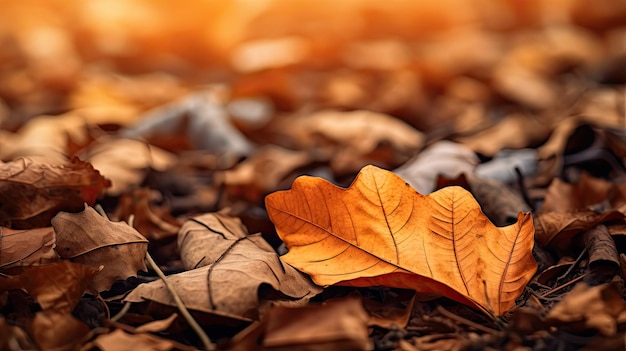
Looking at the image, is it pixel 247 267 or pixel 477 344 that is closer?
pixel 477 344

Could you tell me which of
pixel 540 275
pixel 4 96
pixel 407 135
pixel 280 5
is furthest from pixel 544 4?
pixel 540 275

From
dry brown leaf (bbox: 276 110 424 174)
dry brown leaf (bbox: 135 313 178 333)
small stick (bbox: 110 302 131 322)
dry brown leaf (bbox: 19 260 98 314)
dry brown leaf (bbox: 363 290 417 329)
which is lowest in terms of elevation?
dry brown leaf (bbox: 276 110 424 174)

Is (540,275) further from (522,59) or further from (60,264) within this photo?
(522,59)

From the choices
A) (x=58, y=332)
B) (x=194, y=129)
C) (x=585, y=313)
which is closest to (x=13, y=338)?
(x=58, y=332)

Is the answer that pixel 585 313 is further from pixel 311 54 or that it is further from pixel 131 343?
pixel 311 54

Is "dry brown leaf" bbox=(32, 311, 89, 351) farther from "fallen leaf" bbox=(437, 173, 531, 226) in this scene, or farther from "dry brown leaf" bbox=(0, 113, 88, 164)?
"dry brown leaf" bbox=(0, 113, 88, 164)

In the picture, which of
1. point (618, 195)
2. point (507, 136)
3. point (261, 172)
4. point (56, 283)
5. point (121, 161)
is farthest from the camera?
point (507, 136)

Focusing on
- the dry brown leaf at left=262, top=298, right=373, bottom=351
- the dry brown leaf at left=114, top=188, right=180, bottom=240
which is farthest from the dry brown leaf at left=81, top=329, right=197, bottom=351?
the dry brown leaf at left=114, top=188, right=180, bottom=240
